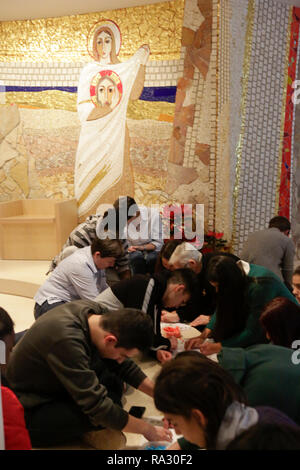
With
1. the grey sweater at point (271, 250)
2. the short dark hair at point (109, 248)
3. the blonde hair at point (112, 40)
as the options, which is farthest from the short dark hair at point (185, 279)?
the blonde hair at point (112, 40)

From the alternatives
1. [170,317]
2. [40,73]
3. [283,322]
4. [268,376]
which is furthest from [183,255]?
[40,73]

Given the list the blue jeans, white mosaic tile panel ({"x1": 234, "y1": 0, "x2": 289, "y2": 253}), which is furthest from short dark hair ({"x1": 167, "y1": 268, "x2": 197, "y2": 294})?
white mosaic tile panel ({"x1": 234, "y1": 0, "x2": 289, "y2": 253})

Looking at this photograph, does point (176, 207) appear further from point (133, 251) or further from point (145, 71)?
point (145, 71)

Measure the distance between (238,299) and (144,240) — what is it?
2275 mm

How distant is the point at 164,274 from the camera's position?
3105 millimetres

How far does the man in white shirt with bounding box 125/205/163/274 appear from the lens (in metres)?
4.94

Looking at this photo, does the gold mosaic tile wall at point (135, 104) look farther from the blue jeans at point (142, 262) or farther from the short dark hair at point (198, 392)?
the short dark hair at point (198, 392)

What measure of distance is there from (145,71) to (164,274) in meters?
4.28

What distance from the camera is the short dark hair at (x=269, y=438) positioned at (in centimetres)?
109

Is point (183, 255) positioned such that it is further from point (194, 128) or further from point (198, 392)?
point (194, 128)

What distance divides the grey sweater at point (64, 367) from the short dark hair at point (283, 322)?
0.86m

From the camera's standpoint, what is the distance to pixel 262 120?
546 cm

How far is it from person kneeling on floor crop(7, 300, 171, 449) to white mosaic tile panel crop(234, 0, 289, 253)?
3.55 metres

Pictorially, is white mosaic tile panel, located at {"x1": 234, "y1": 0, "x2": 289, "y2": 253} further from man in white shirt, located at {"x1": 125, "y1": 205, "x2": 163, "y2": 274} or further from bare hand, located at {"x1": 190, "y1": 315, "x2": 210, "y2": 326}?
bare hand, located at {"x1": 190, "y1": 315, "x2": 210, "y2": 326}
